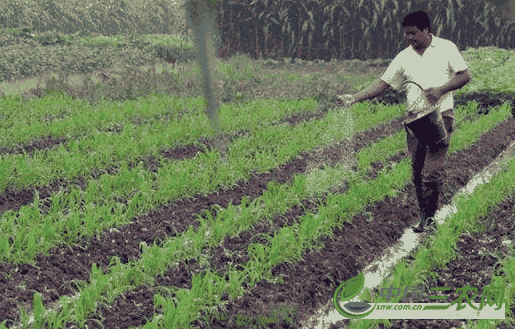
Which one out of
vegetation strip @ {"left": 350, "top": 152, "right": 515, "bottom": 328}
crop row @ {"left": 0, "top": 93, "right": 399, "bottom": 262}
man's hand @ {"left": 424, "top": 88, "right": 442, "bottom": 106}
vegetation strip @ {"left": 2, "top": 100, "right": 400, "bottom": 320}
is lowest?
vegetation strip @ {"left": 350, "top": 152, "right": 515, "bottom": 328}

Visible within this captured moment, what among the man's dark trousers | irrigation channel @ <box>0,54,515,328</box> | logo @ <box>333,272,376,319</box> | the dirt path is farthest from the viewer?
the dirt path

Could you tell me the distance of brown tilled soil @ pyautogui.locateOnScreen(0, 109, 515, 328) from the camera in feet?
11.0

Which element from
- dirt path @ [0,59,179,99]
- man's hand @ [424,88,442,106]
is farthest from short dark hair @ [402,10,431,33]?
dirt path @ [0,59,179,99]

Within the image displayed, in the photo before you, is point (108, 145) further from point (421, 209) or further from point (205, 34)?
point (421, 209)

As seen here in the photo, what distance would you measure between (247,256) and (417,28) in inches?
74.1

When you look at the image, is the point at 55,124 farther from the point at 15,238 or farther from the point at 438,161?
the point at 438,161

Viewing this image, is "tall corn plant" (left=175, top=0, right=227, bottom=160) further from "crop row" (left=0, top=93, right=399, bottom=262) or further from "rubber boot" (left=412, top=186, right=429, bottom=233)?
"rubber boot" (left=412, top=186, right=429, bottom=233)

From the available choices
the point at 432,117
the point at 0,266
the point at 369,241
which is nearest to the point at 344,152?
the point at 369,241

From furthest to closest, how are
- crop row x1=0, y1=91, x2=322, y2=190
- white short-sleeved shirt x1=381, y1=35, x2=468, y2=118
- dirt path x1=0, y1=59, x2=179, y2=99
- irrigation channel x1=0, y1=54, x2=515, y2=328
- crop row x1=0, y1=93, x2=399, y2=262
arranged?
dirt path x1=0, y1=59, x2=179, y2=99 → crop row x1=0, y1=91, x2=322, y2=190 → crop row x1=0, y1=93, x2=399, y2=262 → white short-sleeved shirt x1=381, y1=35, x2=468, y2=118 → irrigation channel x1=0, y1=54, x2=515, y2=328

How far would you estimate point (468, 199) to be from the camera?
4.86 m

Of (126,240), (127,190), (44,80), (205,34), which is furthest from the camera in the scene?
(44,80)

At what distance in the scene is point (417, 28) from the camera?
3338 mm

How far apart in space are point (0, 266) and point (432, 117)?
304 cm

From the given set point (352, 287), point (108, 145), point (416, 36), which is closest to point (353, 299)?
point (352, 287)
